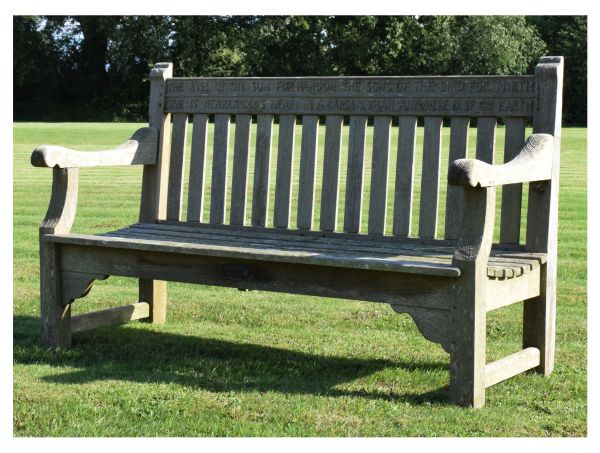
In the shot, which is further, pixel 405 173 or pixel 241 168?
pixel 241 168

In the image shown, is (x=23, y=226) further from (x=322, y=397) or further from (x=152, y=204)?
(x=322, y=397)

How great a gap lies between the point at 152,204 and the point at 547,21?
36.0 meters

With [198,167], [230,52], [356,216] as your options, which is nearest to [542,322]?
[356,216]

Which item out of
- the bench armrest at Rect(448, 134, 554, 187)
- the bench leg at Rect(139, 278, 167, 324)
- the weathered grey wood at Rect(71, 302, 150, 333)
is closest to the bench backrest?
the bench armrest at Rect(448, 134, 554, 187)

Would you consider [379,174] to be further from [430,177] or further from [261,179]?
[261,179]

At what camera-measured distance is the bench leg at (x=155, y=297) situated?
197 inches

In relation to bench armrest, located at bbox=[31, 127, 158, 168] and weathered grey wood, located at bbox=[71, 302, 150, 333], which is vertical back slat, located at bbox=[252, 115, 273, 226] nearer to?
bench armrest, located at bbox=[31, 127, 158, 168]

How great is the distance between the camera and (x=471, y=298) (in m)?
3.49

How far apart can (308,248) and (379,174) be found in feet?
1.67

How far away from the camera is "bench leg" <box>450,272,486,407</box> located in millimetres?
3500

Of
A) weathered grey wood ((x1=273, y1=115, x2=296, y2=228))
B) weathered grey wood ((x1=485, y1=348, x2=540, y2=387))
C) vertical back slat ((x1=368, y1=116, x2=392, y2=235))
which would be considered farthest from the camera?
weathered grey wood ((x1=273, y1=115, x2=296, y2=228))

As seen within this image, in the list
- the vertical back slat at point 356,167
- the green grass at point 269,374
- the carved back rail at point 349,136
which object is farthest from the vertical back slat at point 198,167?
the vertical back slat at point 356,167

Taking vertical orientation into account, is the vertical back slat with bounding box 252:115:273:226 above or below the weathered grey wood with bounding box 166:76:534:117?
below

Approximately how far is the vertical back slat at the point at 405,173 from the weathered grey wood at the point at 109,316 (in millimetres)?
1451
